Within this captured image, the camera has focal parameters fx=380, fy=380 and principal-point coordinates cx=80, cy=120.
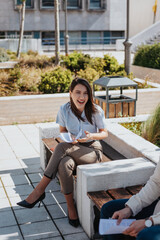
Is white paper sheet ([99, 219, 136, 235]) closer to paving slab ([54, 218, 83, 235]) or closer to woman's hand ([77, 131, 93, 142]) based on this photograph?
paving slab ([54, 218, 83, 235])

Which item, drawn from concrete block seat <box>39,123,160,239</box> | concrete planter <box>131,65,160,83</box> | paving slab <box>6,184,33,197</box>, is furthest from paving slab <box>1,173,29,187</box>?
concrete planter <box>131,65,160,83</box>

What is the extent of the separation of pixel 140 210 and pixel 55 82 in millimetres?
7856

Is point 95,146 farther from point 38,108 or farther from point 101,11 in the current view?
point 101,11

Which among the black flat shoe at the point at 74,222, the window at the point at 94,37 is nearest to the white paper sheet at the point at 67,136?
the black flat shoe at the point at 74,222

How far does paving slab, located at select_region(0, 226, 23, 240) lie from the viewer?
4050 mm

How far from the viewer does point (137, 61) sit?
17.4 metres

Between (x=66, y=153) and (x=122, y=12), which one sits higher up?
(x=122, y=12)

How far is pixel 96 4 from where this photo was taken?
154 feet

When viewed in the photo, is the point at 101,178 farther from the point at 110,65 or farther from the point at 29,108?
the point at 110,65

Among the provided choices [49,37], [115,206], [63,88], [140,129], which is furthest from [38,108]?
[49,37]

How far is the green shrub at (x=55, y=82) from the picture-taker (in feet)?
35.0

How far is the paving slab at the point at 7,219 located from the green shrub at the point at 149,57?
40.3 ft

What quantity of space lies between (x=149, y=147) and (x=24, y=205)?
1.66 metres

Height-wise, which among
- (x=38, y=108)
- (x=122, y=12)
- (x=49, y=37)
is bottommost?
(x=38, y=108)
